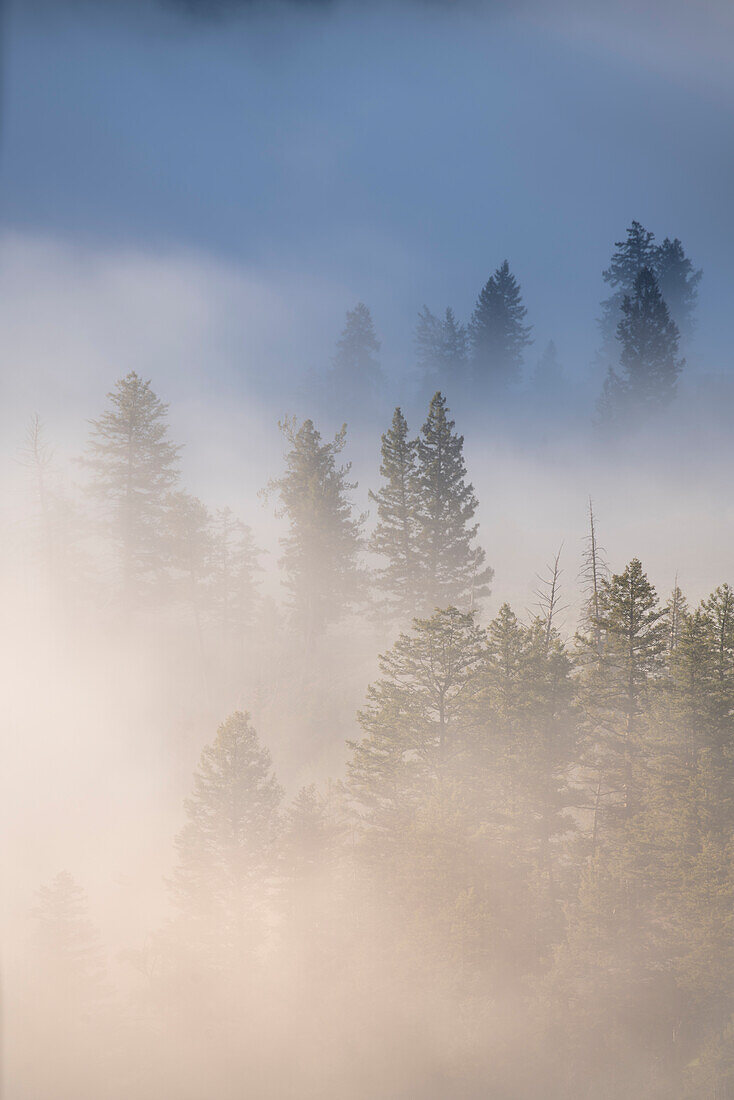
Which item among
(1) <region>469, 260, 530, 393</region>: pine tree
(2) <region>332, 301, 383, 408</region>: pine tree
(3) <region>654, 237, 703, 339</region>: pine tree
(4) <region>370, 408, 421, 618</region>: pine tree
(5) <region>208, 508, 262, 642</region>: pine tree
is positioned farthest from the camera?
(2) <region>332, 301, 383, 408</region>: pine tree

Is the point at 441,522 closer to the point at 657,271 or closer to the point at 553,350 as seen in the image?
the point at 657,271

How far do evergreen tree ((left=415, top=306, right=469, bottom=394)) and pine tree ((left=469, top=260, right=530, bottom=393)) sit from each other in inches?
65.0

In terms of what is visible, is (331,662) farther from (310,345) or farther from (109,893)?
(310,345)

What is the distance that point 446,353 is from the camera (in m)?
83.2

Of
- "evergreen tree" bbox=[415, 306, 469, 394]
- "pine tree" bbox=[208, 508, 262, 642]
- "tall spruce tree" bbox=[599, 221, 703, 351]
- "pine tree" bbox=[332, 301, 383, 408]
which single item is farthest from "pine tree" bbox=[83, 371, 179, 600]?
"tall spruce tree" bbox=[599, 221, 703, 351]

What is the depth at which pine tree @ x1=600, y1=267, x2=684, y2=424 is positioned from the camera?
58000mm

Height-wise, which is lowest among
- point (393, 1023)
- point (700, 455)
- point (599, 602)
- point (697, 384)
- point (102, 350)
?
point (393, 1023)

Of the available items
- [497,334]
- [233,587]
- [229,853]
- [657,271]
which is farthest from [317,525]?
[657,271]

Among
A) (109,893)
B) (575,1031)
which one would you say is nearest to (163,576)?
(109,893)

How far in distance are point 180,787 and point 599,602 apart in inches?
1077

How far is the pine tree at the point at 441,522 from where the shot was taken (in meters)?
37.4

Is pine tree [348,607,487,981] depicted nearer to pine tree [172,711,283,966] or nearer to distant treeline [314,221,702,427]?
pine tree [172,711,283,966]

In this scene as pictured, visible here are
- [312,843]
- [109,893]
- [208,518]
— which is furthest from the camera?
[208,518]

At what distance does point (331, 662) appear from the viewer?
147 feet
